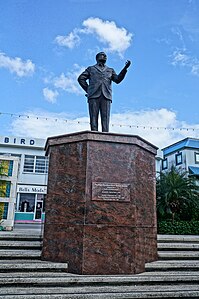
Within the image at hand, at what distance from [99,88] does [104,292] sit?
358cm

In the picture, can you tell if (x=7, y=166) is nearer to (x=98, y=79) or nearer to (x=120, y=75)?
(x=98, y=79)

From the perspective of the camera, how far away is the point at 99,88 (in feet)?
18.9

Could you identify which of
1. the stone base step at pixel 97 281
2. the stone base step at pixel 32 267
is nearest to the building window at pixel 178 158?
the stone base step at pixel 97 281

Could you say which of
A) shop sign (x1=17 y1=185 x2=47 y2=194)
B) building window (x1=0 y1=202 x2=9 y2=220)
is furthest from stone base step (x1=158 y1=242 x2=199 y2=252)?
shop sign (x1=17 y1=185 x2=47 y2=194)

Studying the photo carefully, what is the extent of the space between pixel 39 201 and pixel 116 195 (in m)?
20.3

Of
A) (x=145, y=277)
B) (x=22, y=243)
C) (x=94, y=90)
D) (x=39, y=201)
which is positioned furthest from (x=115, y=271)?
(x=39, y=201)

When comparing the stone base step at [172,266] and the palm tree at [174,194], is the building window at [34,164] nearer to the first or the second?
the palm tree at [174,194]

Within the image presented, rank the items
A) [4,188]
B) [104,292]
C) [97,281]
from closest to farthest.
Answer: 1. [104,292]
2. [97,281]
3. [4,188]

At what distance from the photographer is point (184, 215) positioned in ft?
47.3

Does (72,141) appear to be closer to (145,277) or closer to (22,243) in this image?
(22,243)

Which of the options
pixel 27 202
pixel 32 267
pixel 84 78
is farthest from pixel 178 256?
pixel 27 202

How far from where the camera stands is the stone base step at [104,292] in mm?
3551

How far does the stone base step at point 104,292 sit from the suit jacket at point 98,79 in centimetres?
341

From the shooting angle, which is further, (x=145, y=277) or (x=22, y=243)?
(x=22, y=243)
